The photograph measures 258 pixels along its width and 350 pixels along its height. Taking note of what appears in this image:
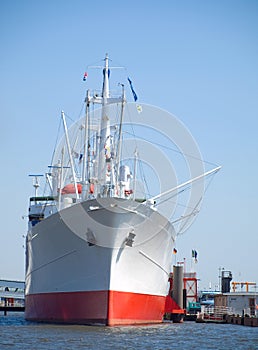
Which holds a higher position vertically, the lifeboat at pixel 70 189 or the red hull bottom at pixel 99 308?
the lifeboat at pixel 70 189

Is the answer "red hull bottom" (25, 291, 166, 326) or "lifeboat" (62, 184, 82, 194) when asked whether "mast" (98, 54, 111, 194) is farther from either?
"red hull bottom" (25, 291, 166, 326)

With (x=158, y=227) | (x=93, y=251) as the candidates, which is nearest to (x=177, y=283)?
(x=158, y=227)

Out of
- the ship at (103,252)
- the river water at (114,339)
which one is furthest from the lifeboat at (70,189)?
the river water at (114,339)

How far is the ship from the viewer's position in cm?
3070

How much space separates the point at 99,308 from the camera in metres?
30.4

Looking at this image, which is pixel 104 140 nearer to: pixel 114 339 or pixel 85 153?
pixel 85 153

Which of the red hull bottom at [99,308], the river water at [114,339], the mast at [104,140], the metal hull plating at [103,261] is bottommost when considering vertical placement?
the river water at [114,339]

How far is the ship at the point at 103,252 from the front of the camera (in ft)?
101

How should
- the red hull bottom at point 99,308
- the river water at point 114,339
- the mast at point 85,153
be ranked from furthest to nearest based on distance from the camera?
the mast at point 85,153
the red hull bottom at point 99,308
the river water at point 114,339

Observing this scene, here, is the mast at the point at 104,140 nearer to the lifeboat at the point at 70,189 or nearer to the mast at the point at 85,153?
the mast at the point at 85,153

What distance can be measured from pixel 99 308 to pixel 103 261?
2.15 metres

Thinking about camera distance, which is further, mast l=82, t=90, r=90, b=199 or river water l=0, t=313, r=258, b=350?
mast l=82, t=90, r=90, b=199

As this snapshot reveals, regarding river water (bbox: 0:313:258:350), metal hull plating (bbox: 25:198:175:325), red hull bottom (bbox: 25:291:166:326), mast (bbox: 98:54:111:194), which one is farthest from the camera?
mast (bbox: 98:54:111:194)

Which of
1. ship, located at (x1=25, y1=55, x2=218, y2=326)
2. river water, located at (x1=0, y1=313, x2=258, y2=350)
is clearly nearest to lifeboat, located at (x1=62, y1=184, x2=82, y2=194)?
ship, located at (x1=25, y1=55, x2=218, y2=326)
